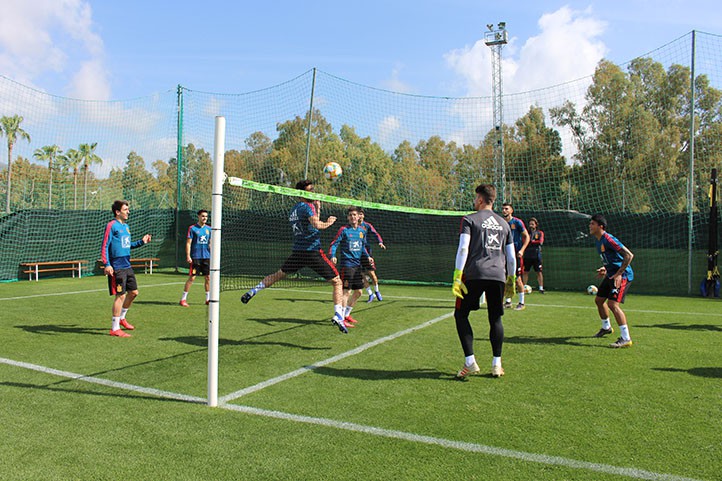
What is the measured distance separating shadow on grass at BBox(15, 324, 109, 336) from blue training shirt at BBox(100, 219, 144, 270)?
3.43ft

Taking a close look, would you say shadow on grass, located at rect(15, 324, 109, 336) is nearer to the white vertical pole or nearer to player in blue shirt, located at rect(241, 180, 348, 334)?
player in blue shirt, located at rect(241, 180, 348, 334)

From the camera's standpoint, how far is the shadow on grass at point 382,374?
565cm

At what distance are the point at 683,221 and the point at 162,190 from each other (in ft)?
62.8

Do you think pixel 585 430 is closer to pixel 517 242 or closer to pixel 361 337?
pixel 361 337

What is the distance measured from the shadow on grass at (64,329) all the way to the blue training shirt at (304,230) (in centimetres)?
337

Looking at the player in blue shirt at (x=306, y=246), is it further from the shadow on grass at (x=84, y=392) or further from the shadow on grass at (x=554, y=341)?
the shadow on grass at (x=84, y=392)

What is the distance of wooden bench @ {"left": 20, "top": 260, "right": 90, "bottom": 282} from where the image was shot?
16.9m

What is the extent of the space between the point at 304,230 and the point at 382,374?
9.05 feet

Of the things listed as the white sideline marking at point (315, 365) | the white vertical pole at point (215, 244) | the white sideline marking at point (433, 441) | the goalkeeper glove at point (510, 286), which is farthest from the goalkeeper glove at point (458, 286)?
the white vertical pole at point (215, 244)

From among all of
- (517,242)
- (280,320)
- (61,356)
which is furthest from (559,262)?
(61,356)

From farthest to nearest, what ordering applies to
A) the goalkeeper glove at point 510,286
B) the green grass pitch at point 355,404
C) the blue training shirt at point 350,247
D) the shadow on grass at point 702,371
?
the blue training shirt at point 350,247
the goalkeeper glove at point 510,286
the shadow on grass at point 702,371
the green grass pitch at point 355,404

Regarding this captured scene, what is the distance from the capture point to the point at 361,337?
25.8 ft

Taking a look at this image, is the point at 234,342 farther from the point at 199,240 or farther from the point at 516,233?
the point at 516,233

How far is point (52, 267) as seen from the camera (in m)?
18.0
